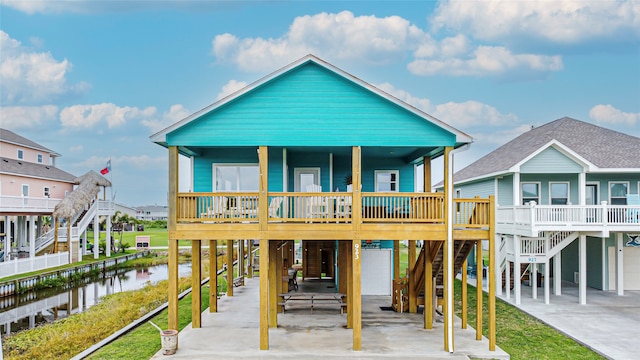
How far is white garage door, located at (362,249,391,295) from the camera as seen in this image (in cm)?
2227

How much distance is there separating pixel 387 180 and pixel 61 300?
56.0ft

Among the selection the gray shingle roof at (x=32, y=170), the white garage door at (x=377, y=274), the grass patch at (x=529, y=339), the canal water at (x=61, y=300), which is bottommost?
the canal water at (x=61, y=300)

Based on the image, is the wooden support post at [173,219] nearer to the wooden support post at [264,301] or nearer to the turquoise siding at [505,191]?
the wooden support post at [264,301]

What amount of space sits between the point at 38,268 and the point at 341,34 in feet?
92.8

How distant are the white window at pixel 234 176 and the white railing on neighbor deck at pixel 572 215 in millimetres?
11147

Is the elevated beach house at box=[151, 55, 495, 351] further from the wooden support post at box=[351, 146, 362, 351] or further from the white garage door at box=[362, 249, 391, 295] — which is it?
the white garage door at box=[362, 249, 391, 295]

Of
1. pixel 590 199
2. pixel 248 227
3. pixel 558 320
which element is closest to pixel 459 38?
pixel 590 199

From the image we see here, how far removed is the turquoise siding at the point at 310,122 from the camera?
46.8 feet

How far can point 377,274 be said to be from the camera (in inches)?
878

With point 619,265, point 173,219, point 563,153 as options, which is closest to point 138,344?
point 173,219

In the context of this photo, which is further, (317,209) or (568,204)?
(568,204)

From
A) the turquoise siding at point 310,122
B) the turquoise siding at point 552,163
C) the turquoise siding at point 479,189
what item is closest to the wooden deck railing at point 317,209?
the turquoise siding at point 310,122

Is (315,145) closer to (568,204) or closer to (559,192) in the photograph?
(568,204)

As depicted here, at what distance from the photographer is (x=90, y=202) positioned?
4116 centimetres
